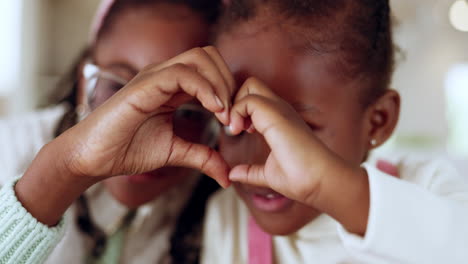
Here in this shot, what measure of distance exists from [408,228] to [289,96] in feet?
0.86

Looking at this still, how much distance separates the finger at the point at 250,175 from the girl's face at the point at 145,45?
37 cm

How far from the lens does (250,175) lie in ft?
1.92

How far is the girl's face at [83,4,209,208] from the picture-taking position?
88cm

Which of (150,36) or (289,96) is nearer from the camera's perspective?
(289,96)

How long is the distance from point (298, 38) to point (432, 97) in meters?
1.59

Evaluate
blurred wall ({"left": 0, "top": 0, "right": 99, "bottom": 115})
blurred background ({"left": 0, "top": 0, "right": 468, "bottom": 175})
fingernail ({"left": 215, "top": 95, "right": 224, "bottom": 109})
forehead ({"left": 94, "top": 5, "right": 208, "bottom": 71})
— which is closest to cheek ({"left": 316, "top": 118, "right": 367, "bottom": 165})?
fingernail ({"left": 215, "top": 95, "right": 224, "bottom": 109})

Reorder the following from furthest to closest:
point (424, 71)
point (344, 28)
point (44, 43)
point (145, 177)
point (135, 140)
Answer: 1. point (44, 43)
2. point (424, 71)
3. point (145, 177)
4. point (344, 28)
5. point (135, 140)

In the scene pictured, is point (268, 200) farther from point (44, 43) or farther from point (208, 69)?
point (44, 43)

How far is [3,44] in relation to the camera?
2.33 metres

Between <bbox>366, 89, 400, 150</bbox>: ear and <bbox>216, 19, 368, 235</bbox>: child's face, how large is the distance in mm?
43

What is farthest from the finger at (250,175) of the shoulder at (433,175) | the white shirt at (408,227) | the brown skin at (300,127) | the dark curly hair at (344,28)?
the shoulder at (433,175)

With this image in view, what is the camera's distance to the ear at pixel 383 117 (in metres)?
0.81

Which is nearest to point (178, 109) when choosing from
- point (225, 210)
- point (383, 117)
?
point (225, 210)

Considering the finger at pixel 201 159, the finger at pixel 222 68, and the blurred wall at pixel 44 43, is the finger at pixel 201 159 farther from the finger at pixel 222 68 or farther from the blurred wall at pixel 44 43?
the blurred wall at pixel 44 43
